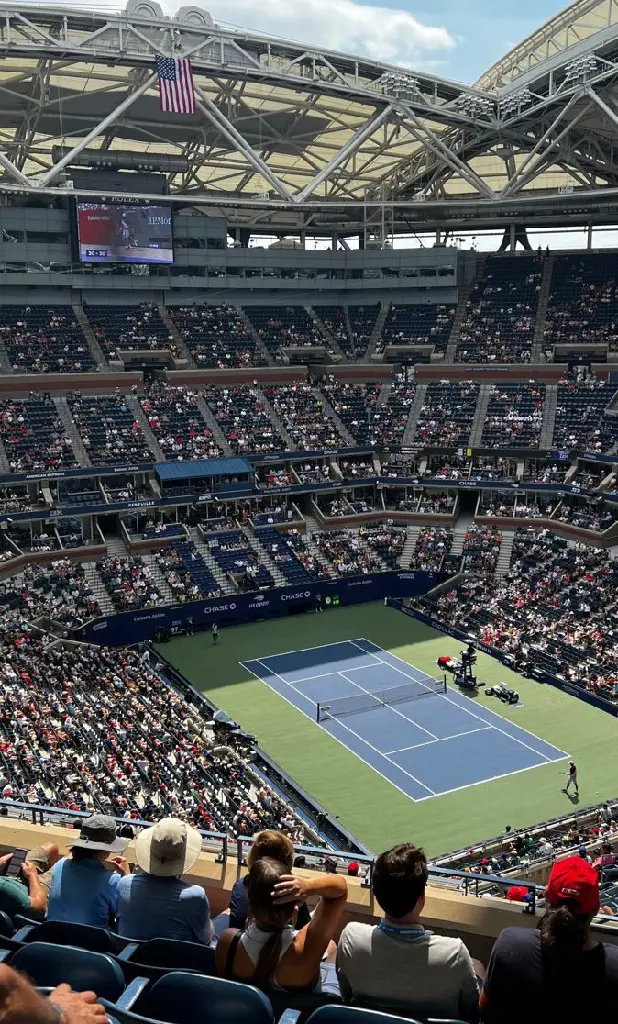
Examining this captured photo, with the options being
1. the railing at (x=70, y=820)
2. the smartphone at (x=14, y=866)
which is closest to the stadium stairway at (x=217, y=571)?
the railing at (x=70, y=820)

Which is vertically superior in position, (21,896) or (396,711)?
(21,896)

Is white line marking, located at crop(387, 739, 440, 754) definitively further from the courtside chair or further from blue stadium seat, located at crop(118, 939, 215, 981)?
the courtside chair

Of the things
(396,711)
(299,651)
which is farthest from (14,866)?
(299,651)

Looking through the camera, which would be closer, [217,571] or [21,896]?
[21,896]

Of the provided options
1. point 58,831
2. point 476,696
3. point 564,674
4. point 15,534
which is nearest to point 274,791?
point 476,696

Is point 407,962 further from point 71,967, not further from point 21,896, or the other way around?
point 21,896

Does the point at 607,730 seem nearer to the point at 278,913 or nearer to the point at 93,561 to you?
the point at 93,561
